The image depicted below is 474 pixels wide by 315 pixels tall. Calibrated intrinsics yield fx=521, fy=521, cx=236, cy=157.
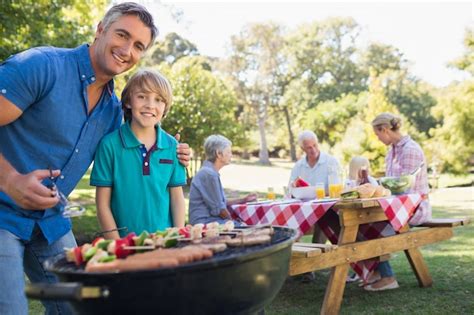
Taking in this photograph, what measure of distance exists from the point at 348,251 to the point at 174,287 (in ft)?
9.77

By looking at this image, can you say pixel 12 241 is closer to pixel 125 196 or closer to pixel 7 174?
pixel 7 174

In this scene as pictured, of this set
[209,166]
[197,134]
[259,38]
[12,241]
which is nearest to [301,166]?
[209,166]

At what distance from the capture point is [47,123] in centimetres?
207

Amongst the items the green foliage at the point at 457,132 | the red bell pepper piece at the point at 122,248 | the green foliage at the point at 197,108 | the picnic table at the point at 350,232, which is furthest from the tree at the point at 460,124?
the red bell pepper piece at the point at 122,248

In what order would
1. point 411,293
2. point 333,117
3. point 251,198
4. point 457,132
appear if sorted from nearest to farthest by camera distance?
point 411,293
point 251,198
point 457,132
point 333,117

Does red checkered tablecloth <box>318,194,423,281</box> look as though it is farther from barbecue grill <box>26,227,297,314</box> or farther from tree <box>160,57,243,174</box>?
tree <box>160,57,243,174</box>

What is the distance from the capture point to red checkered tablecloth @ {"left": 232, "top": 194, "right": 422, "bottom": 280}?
434cm

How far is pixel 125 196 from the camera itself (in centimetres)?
239

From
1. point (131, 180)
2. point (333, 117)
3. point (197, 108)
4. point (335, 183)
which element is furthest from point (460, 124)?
point (131, 180)

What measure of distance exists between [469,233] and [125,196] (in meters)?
7.03

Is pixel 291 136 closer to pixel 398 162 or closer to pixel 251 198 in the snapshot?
pixel 398 162

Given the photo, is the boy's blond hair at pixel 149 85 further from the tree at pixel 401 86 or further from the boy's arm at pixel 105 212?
the tree at pixel 401 86

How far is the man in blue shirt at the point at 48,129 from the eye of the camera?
1.91m

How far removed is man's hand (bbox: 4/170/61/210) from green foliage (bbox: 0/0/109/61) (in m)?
6.16
